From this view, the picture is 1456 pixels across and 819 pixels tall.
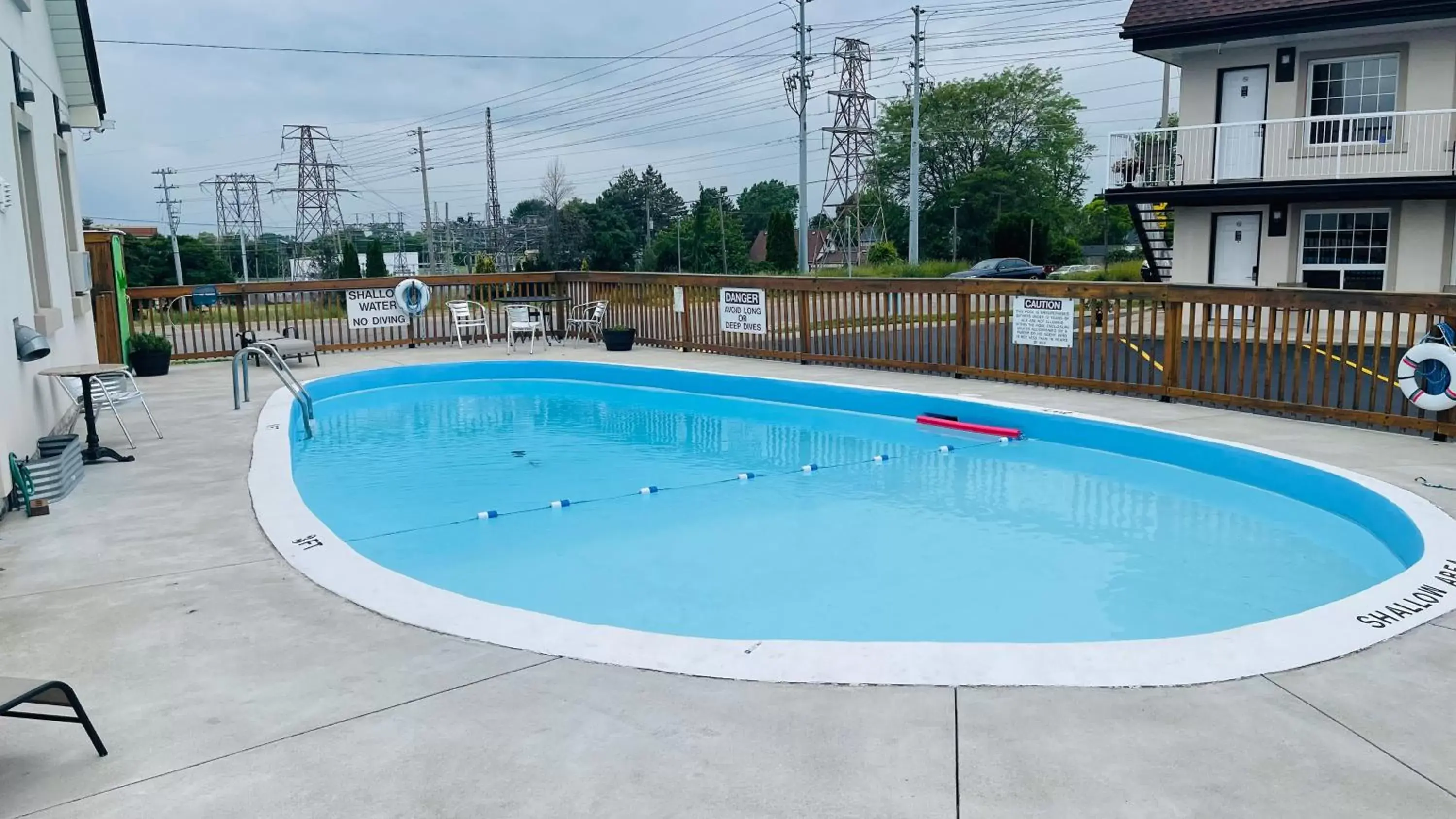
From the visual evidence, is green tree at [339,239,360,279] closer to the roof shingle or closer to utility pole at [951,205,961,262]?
the roof shingle

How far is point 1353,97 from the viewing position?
19703 millimetres

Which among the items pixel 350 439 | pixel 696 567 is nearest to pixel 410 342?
pixel 350 439

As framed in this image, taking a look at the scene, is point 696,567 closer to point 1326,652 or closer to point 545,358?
point 1326,652

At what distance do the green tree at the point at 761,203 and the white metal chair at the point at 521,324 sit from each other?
74.9 meters

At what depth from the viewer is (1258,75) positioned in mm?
20562

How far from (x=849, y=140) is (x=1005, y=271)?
20029 millimetres

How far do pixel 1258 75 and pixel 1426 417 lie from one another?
1454 cm

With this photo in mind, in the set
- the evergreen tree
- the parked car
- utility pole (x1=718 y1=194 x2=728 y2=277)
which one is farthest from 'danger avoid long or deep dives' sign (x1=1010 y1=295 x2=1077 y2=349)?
utility pole (x1=718 y1=194 x2=728 y2=277)

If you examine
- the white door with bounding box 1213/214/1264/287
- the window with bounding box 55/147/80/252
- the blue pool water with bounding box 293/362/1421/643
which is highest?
the window with bounding box 55/147/80/252

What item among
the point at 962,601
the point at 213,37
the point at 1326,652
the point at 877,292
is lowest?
the point at 962,601

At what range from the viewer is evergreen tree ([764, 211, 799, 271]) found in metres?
45.9

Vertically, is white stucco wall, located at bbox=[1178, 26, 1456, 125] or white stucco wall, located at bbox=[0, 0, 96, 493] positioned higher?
white stucco wall, located at bbox=[1178, 26, 1456, 125]

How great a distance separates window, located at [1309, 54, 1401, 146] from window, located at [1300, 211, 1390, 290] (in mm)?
1429

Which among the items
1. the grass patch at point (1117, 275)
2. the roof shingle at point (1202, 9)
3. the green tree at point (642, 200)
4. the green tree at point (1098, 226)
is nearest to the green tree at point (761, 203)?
the green tree at point (642, 200)
